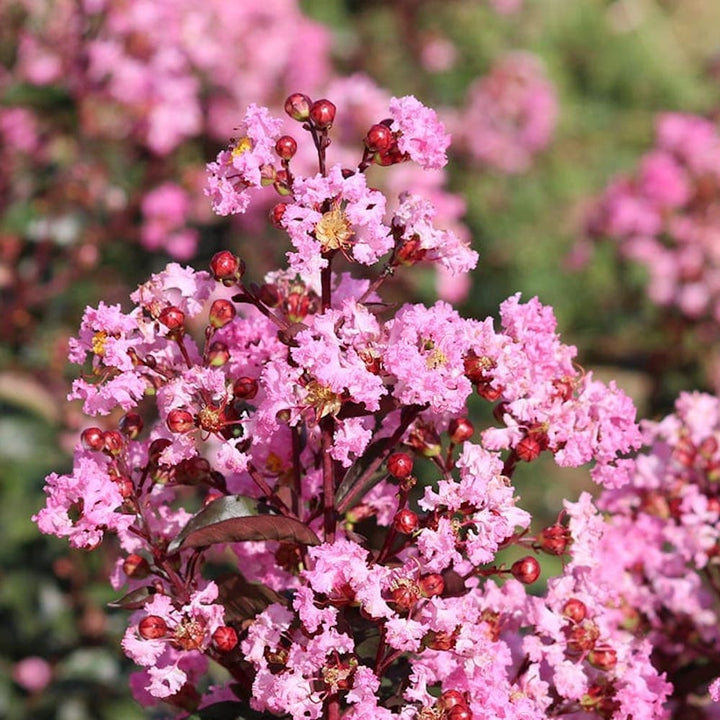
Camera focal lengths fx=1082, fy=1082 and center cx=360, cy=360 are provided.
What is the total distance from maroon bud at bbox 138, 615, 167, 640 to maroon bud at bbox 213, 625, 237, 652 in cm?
5

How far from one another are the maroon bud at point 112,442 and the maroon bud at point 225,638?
197mm

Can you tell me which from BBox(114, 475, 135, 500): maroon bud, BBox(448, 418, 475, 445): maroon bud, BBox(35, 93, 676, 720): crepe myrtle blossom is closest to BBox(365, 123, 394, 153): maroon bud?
BBox(35, 93, 676, 720): crepe myrtle blossom

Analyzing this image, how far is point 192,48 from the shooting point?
3.02 metres

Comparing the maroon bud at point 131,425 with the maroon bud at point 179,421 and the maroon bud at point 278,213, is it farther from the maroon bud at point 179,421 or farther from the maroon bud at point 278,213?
the maroon bud at point 278,213

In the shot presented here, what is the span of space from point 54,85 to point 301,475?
1945 mm

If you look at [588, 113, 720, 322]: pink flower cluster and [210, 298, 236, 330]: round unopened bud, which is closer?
[210, 298, 236, 330]: round unopened bud

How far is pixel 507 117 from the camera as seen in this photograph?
4.93m

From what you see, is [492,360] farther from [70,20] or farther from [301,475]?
[70,20]

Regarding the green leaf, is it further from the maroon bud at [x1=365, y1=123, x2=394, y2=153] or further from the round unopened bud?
the maroon bud at [x1=365, y1=123, x2=394, y2=153]

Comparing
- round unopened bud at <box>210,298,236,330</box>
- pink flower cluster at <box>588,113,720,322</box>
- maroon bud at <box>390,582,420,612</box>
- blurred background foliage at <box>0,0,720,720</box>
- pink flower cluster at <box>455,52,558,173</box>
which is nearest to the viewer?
maroon bud at <box>390,582,420,612</box>

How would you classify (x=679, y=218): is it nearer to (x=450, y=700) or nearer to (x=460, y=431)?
(x=460, y=431)

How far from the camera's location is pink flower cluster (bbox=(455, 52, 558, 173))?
4.88 m

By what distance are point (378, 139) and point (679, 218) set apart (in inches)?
127

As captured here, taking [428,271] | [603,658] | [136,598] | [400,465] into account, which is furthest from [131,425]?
[428,271]
